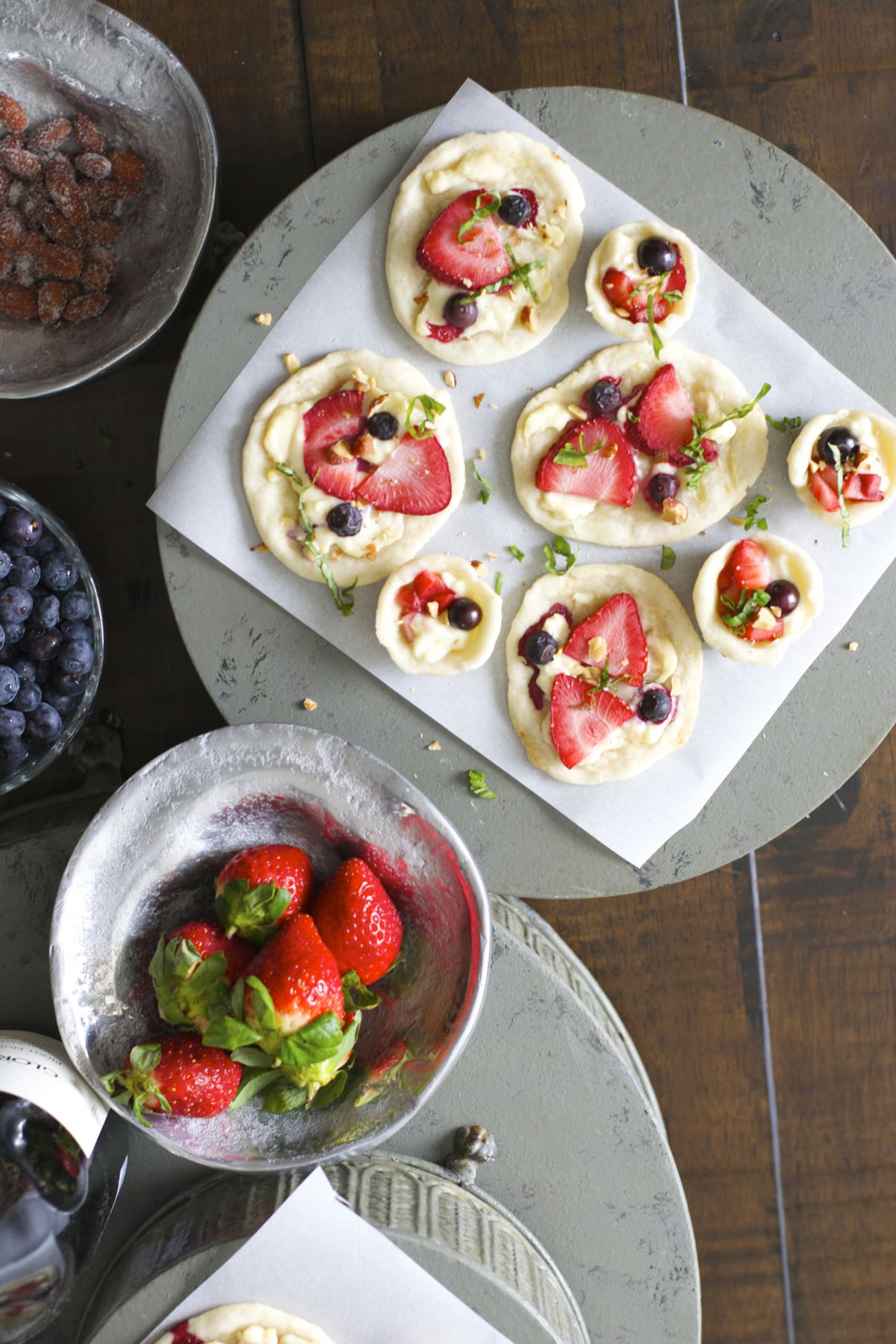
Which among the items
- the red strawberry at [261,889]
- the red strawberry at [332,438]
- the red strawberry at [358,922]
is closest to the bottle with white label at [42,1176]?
the red strawberry at [261,889]

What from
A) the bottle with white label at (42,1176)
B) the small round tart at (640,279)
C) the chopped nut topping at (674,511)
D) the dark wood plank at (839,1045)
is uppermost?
the small round tart at (640,279)

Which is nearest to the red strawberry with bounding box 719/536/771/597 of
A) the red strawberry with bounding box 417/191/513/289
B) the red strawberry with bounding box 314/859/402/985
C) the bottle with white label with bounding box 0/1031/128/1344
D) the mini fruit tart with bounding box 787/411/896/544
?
the mini fruit tart with bounding box 787/411/896/544

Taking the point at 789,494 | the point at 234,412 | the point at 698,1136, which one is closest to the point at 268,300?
the point at 234,412

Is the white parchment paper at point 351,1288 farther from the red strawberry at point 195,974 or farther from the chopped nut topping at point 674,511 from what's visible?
the chopped nut topping at point 674,511

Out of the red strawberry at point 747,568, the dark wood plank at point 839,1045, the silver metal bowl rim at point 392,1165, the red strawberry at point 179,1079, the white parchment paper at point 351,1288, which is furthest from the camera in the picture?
the dark wood plank at point 839,1045

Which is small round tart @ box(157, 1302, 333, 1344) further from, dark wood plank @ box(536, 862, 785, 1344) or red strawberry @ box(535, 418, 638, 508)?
red strawberry @ box(535, 418, 638, 508)

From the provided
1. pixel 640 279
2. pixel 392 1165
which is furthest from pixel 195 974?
pixel 640 279
